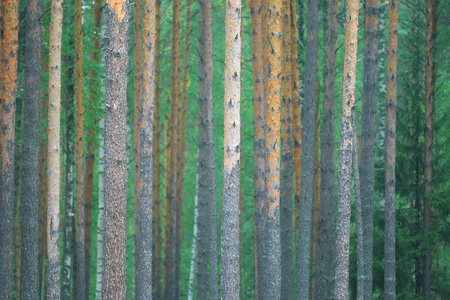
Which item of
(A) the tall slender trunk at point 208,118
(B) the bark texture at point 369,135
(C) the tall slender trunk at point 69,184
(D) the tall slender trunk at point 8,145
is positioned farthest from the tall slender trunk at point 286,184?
(D) the tall slender trunk at point 8,145

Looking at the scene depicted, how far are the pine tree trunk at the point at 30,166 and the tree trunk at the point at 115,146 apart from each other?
349 centimetres

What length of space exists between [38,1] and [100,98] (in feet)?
→ 16.1

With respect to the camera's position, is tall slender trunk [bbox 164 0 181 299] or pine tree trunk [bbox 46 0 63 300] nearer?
pine tree trunk [bbox 46 0 63 300]

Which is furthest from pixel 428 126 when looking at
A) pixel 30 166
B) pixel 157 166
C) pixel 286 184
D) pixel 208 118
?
pixel 30 166

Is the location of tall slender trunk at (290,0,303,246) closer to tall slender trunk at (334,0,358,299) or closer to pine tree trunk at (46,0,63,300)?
tall slender trunk at (334,0,358,299)

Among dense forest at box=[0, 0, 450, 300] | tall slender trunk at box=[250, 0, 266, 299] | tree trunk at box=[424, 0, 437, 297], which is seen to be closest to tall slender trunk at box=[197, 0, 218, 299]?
dense forest at box=[0, 0, 450, 300]

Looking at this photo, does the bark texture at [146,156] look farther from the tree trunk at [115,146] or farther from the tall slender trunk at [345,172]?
the tall slender trunk at [345,172]

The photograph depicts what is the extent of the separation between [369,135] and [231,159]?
173 inches

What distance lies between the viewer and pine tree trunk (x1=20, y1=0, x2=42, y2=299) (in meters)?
11.8

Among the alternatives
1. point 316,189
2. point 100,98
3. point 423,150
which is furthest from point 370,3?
point 100,98

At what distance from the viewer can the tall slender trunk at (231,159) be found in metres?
10.5

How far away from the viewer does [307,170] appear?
13328 millimetres

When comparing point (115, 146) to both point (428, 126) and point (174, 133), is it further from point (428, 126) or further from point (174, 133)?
point (174, 133)

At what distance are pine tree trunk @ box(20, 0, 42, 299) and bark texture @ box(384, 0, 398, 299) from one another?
305 inches
